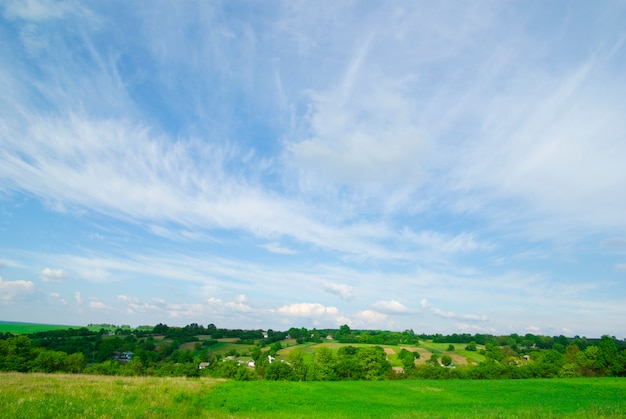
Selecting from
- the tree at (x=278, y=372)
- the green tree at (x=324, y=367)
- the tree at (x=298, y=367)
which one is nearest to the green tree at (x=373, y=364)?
the green tree at (x=324, y=367)

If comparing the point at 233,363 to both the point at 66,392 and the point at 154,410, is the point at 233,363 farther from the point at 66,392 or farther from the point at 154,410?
the point at 154,410

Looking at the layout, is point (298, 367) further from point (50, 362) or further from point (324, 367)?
point (50, 362)

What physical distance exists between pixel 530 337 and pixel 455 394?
156 meters

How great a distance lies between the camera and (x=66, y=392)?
22.3 m

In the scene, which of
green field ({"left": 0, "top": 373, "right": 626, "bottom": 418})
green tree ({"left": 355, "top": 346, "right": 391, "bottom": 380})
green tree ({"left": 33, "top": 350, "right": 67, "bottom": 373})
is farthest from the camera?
green tree ({"left": 355, "top": 346, "right": 391, "bottom": 380})

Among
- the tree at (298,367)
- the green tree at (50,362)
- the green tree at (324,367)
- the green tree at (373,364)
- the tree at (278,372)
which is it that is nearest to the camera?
the green tree at (50,362)

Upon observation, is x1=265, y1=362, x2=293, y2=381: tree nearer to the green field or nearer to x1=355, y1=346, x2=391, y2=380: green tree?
A: x1=355, y1=346, x2=391, y2=380: green tree

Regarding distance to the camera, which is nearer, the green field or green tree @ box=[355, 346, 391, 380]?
the green field

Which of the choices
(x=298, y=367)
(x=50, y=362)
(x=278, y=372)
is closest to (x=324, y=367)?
(x=298, y=367)

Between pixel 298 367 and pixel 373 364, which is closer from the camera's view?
pixel 298 367

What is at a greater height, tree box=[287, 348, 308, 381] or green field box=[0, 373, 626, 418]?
green field box=[0, 373, 626, 418]

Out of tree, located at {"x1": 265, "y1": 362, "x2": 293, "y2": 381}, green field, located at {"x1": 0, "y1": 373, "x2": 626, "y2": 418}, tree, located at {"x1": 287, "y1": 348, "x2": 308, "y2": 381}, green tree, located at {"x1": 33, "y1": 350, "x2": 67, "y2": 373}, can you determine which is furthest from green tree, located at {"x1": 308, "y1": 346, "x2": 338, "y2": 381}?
green tree, located at {"x1": 33, "y1": 350, "x2": 67, "y2": 373}

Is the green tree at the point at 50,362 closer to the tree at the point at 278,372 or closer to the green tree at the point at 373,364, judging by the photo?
the tree at the point at 278,372

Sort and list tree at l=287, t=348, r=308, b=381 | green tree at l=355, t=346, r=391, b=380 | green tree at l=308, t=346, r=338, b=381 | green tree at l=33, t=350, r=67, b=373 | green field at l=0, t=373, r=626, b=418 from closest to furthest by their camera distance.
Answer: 1. green field at l=0, t=373, r=626, b=418
2. green tree at l=33, t=350, r=67, b=373
3. tree at l=287, t=348, r=308, b=381
4. green tree at l=308, t=346, r=338, b=381
5. green tree at l=355, t=346, r=391, b=380
